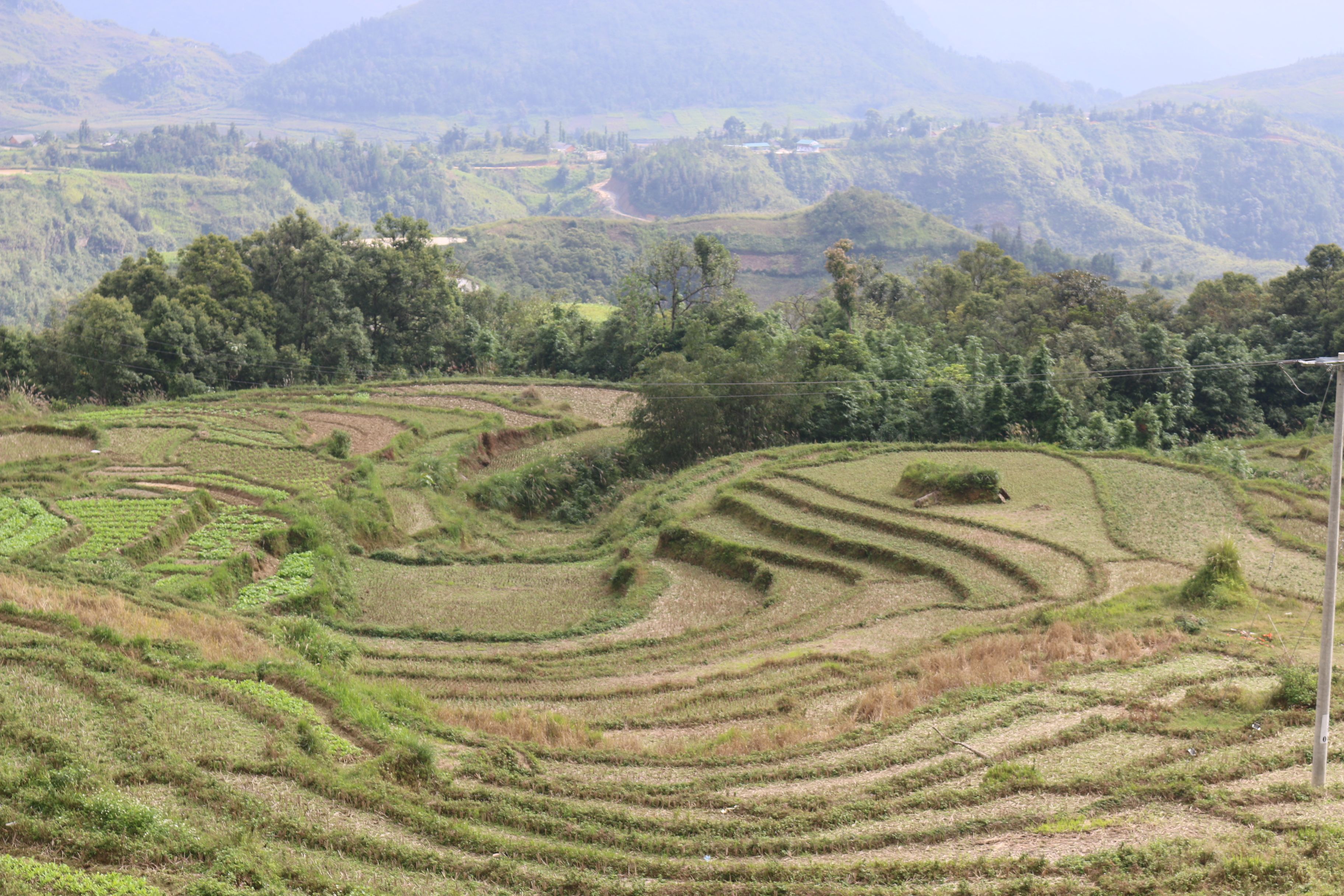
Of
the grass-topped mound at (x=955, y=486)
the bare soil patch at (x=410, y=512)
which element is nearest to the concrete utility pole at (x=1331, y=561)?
the grass-topped mound at (x=955, y=486)

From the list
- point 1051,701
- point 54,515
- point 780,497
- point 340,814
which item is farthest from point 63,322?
point 1051,701

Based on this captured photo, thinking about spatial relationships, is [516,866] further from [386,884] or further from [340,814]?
[340,814]

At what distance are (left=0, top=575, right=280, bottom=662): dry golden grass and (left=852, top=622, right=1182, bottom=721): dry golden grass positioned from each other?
10.3m

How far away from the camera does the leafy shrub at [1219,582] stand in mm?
19688

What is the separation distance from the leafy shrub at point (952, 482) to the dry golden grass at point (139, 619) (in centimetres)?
1868

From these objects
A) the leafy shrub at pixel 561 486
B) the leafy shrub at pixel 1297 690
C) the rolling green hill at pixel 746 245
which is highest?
Answer: the rolling green hill at pixel 746 245

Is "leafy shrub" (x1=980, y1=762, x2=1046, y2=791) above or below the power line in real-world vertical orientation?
below

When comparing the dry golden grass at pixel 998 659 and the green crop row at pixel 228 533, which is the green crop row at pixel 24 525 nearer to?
the green crop row at pixel 228 533

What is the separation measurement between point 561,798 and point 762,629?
29.7 ft

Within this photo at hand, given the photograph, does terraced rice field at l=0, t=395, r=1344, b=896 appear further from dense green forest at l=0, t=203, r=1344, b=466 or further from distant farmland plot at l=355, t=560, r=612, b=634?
dense green forest at l=0, t=203, r=1344, b=466

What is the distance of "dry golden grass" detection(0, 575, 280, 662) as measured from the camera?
16.4 metres

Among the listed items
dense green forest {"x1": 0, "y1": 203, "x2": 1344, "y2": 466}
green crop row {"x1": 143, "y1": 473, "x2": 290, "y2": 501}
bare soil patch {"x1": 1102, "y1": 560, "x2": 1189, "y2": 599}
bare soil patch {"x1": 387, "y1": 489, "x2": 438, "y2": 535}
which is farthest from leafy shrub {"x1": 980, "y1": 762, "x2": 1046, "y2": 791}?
dense green forest {"x1": 0, "y1": 203, "x2": 1344, "y2": 466}

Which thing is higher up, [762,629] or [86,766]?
[86,766]

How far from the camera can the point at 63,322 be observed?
49.0m
